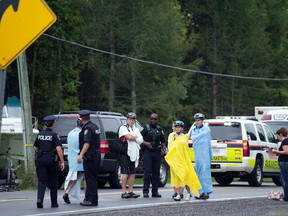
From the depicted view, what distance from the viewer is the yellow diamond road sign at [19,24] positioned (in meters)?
9.98

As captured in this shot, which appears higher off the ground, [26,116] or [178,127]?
[26,116]

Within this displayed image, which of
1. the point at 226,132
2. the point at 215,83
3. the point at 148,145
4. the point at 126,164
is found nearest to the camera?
the point at 126,164

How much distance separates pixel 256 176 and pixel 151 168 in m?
7.19

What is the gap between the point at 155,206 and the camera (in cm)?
1838

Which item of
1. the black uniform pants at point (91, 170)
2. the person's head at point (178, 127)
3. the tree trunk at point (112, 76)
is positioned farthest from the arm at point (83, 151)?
the tree trunk at point (112, 76)

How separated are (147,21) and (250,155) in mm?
29931

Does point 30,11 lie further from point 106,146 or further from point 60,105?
point 60,105

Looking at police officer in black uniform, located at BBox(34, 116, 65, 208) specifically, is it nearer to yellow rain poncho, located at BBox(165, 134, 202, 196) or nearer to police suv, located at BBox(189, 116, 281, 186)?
yellow rain poncho, located at BBox(165, 134, 202, 196)

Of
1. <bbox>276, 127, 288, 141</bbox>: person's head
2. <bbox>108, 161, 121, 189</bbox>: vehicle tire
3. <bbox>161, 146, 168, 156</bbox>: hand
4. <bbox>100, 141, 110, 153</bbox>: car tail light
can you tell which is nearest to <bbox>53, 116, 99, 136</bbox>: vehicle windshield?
<bbox>100, 141, 110, 153</bbox>: car tail light

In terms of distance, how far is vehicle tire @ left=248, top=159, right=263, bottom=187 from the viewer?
27.8m

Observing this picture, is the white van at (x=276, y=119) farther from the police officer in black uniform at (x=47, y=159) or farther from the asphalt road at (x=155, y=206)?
the police officer in black uniform at (x=47, y=159)

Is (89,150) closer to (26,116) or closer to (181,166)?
(181,166)

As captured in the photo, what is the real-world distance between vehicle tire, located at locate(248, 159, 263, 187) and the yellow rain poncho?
7.57 metres

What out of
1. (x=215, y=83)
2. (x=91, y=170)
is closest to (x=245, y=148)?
(x=91, y=170)
